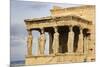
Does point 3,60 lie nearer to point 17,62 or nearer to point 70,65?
point 17,62

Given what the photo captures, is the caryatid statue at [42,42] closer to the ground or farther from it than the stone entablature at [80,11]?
closer to the ground

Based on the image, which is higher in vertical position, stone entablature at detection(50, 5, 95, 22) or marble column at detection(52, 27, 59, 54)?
stone entablature at detection(50, 5, 95, 22)

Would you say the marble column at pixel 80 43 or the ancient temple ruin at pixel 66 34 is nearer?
the ancient temple ruin at pixel 66 34

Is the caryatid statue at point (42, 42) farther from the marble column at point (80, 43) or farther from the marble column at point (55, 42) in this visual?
the marble column at point (80, 43)

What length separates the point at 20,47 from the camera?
3361mm

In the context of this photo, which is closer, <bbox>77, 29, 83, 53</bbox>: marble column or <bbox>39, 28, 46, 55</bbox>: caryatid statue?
<bbox>39, 28, 46, 55</bbox>: caryatid statue

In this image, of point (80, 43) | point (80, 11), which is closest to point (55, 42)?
point (80, 43)

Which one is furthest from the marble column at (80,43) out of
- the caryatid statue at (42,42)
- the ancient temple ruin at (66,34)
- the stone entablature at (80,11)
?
the caryatid statue at (42,42)

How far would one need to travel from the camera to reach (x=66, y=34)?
3.58 metres

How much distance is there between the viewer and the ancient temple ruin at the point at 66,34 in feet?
11.4

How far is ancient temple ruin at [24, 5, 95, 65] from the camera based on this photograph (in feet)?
11.4

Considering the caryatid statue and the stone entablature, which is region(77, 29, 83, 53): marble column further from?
the caryatid statue

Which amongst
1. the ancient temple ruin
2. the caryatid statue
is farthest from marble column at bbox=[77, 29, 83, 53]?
the caryatid statue

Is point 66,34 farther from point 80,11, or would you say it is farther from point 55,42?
point 80,11
